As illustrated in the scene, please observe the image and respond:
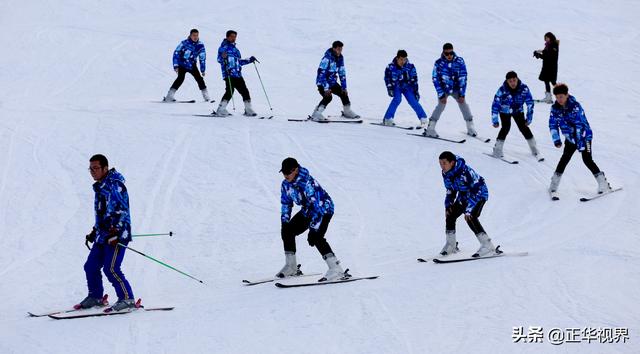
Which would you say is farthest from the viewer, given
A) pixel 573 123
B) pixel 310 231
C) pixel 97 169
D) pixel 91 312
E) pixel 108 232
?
pixel 573 123

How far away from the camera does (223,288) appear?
33.4 feet

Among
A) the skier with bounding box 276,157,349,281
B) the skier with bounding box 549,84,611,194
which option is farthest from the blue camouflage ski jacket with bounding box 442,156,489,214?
the skier with bounding box 549,84,611,194

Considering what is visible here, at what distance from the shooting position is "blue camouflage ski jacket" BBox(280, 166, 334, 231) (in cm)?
942

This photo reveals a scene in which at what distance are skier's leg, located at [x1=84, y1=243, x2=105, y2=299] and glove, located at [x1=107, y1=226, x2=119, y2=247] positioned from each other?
9.0 inches

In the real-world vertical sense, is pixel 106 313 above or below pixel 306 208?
below

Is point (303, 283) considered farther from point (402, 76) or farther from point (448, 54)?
point (402, 76)

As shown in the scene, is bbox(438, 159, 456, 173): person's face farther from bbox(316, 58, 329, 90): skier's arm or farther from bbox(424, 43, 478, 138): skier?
bbox(316, 58, 329, 90): skier's arm

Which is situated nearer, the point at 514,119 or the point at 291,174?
the point at 291,174

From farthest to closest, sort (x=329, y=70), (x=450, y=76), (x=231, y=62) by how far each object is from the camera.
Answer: (x=231, y=62) → (x=329, y=70) → (x=450, y=76)

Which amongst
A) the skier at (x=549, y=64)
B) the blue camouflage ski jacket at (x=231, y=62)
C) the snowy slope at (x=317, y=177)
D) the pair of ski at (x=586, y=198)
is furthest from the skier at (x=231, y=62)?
the skier at (x=549, y=64)

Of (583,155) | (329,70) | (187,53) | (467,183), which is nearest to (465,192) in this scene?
(467,183)

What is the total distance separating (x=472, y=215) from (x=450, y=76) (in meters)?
5.74

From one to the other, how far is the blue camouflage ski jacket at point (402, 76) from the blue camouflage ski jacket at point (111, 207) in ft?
26.8

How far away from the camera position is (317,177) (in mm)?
14539
